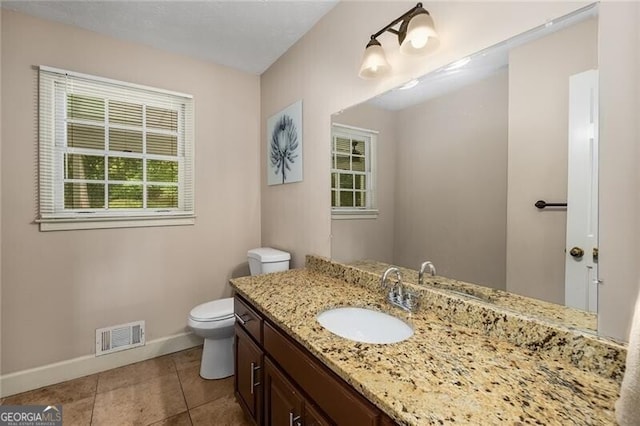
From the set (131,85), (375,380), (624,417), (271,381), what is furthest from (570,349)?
(131,85)

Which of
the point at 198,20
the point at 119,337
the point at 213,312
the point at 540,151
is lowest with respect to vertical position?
the point at 119,337

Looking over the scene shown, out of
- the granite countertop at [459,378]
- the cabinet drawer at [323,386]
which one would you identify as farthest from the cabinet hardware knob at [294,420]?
the granite countertop at [459,378]

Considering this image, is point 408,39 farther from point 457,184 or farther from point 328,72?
point 328,72

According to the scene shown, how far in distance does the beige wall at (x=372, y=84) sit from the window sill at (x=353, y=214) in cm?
8

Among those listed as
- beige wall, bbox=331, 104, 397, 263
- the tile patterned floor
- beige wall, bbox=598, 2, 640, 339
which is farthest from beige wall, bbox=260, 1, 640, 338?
the tile patterned floor

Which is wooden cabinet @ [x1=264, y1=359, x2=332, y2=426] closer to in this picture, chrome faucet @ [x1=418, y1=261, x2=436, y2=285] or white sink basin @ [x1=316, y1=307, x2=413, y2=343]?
white sink basin @ [x1=316, y1=307, x2=413, y2=343]

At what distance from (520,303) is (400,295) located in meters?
0.44

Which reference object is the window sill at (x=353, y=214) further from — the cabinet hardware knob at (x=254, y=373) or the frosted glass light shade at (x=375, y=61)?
the cabinet hardware knob at (x=254, y=373)

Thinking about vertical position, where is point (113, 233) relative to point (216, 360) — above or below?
above

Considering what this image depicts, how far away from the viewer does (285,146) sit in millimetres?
2289

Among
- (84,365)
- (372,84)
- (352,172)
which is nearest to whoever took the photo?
(372,84)

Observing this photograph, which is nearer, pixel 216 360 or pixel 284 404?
pixel 284 404

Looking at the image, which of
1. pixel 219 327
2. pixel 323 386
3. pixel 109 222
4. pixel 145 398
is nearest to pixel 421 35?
pixel 323 386

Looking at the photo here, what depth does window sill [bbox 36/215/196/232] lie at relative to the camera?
1.94m
